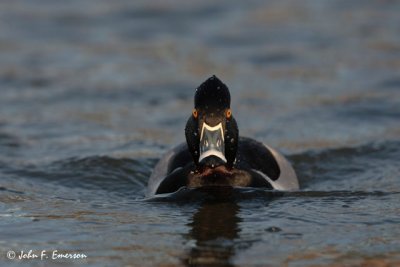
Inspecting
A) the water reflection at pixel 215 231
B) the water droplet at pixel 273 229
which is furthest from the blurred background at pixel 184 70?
the water droplet at pixel 273 229

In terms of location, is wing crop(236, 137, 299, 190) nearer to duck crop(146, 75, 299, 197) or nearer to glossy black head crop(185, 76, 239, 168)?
duck crop(146, 75, 299, 197)

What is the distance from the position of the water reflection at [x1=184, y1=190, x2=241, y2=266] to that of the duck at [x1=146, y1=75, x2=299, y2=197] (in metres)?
0.23

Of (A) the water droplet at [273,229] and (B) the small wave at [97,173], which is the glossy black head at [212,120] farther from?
(B) the small wave at [97,173]

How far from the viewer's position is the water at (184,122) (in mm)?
8586

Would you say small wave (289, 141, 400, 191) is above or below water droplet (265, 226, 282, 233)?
above

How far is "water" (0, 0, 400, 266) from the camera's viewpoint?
859 cm

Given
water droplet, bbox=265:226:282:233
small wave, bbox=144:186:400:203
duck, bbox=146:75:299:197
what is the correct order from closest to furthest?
water droplet, bbox=265:226:282:233, duck, bbox=146:75:299:197, small wave, bbox=144:186:400:203

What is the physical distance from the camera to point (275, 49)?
1752 cm

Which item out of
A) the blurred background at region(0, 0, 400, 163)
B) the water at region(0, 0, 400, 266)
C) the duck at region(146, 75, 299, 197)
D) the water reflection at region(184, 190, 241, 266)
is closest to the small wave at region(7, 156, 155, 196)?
the water at region(0, 0, 400, 266)

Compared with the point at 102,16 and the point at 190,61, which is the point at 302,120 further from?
the point at 102,16

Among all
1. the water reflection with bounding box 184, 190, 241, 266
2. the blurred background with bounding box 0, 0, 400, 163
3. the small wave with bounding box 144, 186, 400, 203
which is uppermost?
the blurred background with bounding box 0, 0, 400, 163

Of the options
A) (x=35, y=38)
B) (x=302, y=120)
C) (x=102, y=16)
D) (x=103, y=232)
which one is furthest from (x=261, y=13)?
(x=103, y=232)

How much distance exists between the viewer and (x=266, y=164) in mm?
10664

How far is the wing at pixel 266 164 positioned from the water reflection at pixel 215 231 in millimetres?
672
